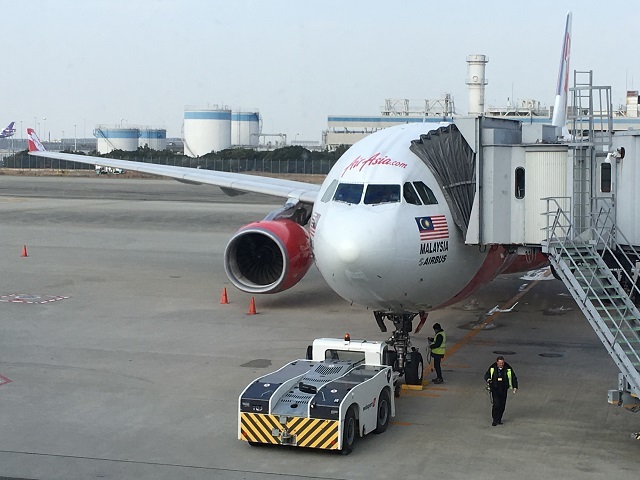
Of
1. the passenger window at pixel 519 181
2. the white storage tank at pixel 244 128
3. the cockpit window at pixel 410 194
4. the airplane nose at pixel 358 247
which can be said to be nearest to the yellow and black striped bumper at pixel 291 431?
the airplane nose at pixel 358 247

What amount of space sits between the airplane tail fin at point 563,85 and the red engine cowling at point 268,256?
8072 millimetres

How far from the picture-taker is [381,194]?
16297mm

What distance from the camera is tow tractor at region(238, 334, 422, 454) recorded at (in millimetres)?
13555

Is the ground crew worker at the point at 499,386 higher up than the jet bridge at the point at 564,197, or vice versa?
the jet bridge at the point at 564,197

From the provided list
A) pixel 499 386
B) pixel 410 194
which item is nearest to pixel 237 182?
pixel 410 194

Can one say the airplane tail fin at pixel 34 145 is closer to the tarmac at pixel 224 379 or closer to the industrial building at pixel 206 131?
the tarmac at pixel 224 379

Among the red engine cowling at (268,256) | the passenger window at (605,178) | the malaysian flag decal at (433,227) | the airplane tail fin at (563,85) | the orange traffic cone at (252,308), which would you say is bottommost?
the orange traffic cone at (252,308)

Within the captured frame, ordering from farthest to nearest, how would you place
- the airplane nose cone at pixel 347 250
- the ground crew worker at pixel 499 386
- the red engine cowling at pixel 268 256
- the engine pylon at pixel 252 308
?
the engine pylon at pixel 252 308 < the red engine cowling at pixel 268 256 < the airplane nose cone at pixel 347 250 < the ground crew worker at pixel 499 386

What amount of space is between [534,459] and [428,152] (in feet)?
20.1

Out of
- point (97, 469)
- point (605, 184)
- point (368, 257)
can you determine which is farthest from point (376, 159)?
point (97, 469)

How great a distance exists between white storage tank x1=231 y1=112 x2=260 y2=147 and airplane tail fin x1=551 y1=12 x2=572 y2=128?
386 feet

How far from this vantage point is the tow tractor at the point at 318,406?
13.6m

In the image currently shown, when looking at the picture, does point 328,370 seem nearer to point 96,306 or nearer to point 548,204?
point 548,204

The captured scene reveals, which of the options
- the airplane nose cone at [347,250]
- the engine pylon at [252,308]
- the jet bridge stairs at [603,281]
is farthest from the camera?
the engine pylon at [252,308]
